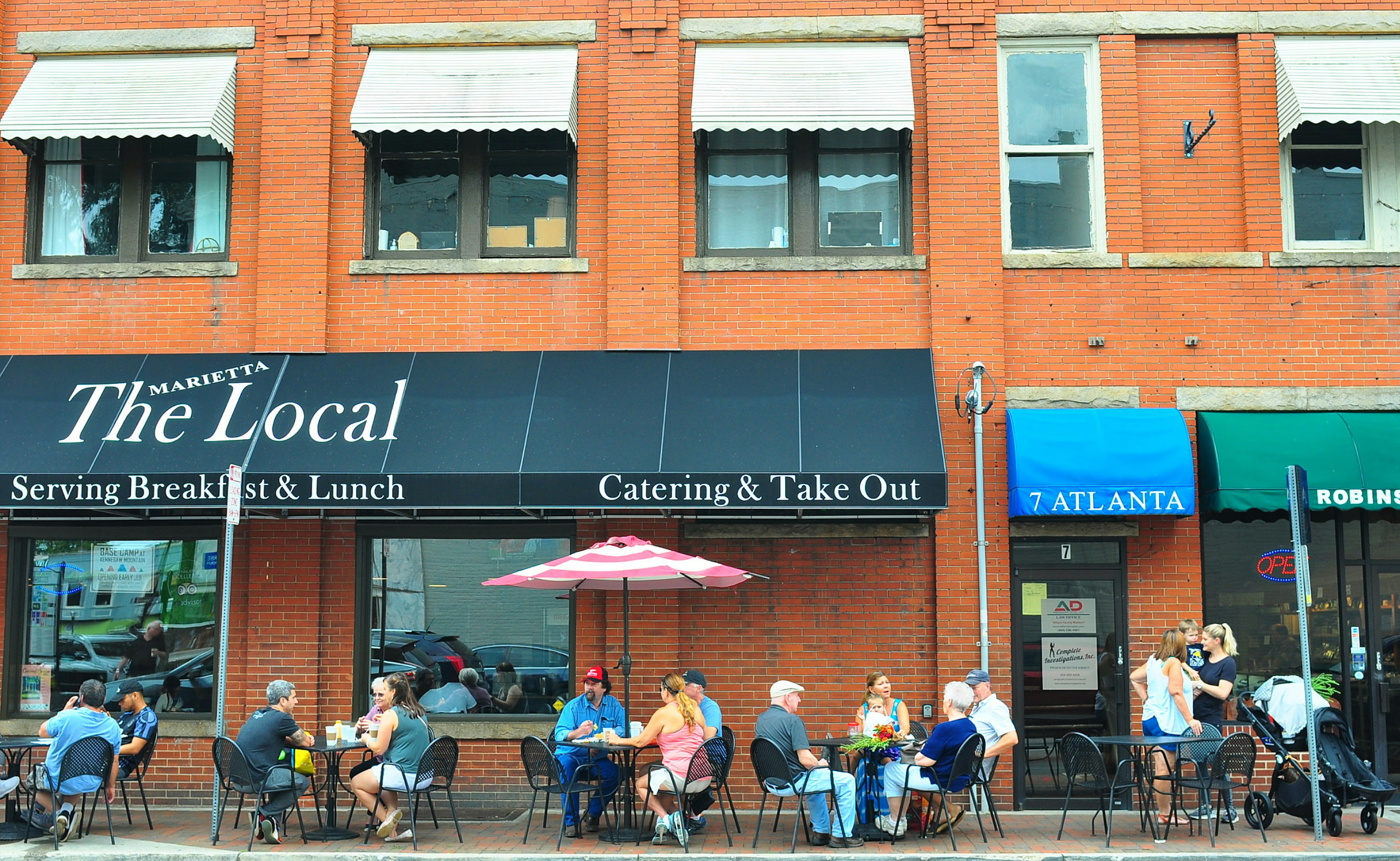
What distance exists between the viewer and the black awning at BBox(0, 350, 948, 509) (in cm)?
1081

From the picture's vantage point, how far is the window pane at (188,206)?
12.9 meters

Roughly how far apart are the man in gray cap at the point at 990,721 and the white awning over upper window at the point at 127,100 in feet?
29.5

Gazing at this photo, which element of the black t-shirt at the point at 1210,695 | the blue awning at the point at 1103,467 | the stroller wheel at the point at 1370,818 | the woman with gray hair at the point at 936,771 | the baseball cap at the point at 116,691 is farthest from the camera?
the baseball cap at the point at 116,691

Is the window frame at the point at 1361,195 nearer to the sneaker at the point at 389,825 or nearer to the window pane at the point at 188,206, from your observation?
the sneaker at the point at 389,825

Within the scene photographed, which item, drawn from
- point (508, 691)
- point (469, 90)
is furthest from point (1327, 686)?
point (469, 90)

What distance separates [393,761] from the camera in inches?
400

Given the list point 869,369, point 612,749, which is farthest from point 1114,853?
point 869,369

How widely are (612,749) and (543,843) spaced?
0.94 m

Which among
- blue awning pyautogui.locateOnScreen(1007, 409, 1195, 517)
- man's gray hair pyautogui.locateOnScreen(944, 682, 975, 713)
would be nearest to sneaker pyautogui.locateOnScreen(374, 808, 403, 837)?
man's gray hair pyautogui.locateOnScreen(944, 682, 975, 713)

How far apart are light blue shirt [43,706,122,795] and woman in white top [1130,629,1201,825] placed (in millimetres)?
8749

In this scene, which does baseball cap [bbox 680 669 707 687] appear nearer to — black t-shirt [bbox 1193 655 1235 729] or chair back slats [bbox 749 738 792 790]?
chair back slats [bbox 749 738 792 790]

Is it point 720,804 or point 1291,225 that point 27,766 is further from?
point 1291,225

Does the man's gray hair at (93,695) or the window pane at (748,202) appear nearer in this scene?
the man's gray hair at (93,695)

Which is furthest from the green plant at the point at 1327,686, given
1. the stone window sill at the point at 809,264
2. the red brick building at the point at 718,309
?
the stone window sill at the point at 809,264
